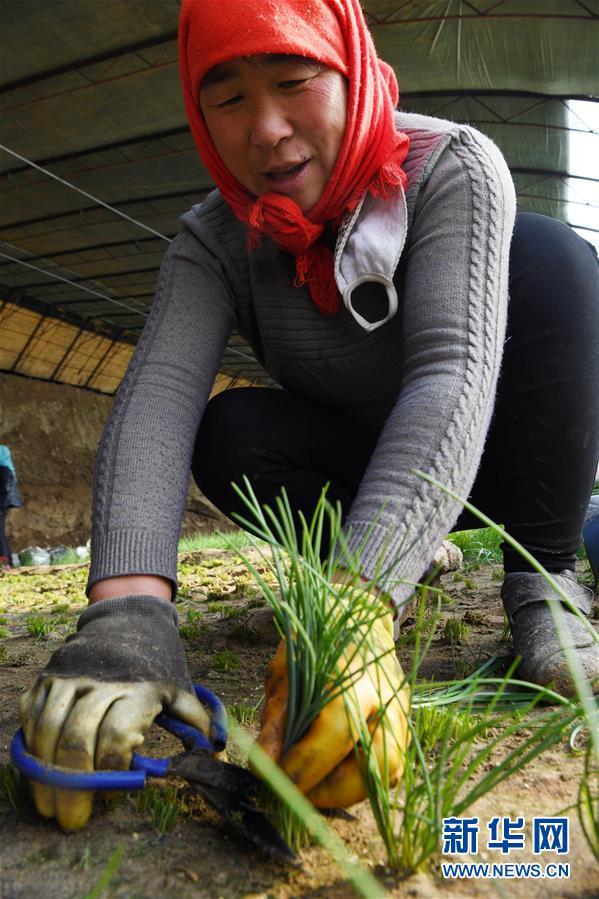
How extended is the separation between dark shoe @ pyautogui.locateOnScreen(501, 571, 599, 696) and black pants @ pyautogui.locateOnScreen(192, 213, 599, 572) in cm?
8

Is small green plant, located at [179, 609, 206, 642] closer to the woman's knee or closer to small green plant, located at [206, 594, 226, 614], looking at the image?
small green plant, located at [206, 594, 226, 614]


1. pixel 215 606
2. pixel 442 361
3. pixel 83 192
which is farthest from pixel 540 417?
pixel 83 192

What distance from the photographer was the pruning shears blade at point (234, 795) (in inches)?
29.9

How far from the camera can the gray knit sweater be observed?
1.13 metres

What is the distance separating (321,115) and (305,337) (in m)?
0.49

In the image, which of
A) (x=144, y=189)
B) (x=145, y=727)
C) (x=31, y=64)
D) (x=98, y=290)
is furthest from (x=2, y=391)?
(x=145, y=727)

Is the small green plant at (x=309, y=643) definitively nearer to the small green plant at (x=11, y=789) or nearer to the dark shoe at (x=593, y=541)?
the small green plant at (x=11, y=789)

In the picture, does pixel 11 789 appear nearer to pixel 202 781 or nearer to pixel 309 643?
pixel 202 781

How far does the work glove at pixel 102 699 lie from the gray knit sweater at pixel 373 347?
0.18 metres

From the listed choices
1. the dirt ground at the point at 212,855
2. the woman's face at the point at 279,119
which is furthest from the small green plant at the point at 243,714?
the woman's face at the point at 279,119

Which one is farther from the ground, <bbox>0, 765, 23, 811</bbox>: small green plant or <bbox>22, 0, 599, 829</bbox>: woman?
<bbox>22, 0, 599, 829</bbox>: woman

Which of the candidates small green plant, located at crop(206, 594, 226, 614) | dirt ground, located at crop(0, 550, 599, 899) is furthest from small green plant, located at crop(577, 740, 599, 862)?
small green plant, located at crop(206, 594, 226, 614)

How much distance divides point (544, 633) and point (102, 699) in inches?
34.4

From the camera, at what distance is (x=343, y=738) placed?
0.78 meters
